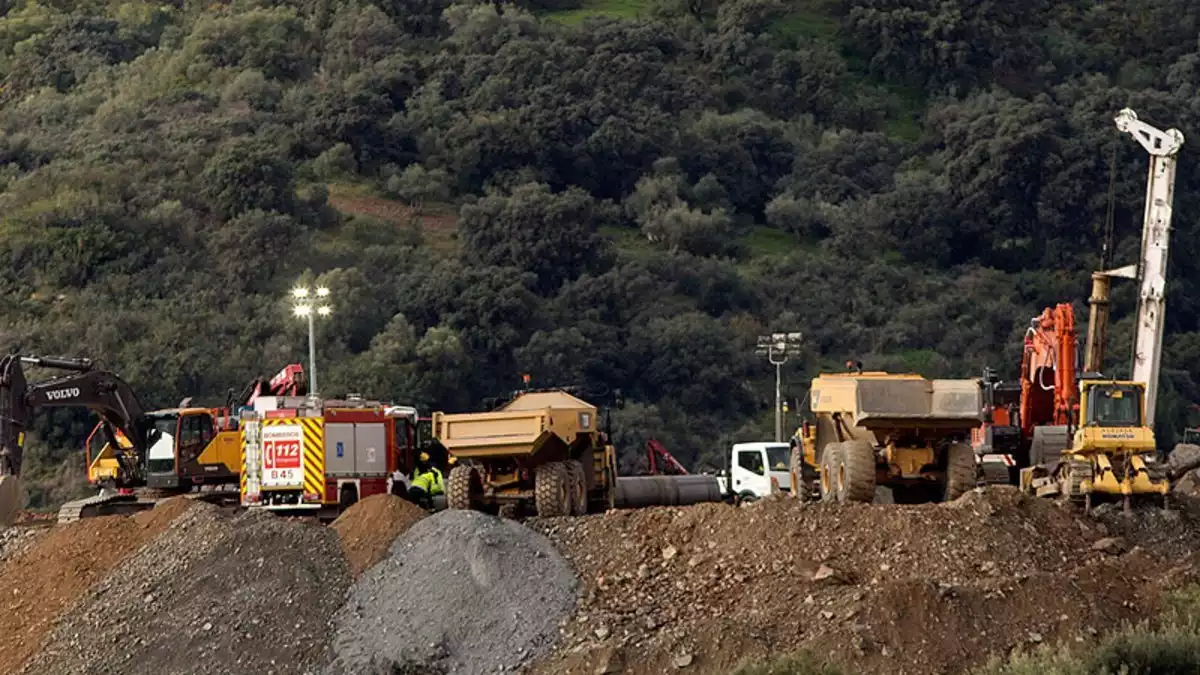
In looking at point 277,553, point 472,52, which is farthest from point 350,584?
point 472,52

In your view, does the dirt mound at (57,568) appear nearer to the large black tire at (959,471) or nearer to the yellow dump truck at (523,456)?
the yellow dump truck at (523,456)

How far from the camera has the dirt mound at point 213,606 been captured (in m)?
27.1

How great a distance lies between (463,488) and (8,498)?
335 inches

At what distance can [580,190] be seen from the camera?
93812 millimetres

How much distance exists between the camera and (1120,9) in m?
126

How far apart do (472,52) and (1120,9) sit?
121ft

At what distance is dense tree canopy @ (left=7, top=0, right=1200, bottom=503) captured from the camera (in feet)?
257

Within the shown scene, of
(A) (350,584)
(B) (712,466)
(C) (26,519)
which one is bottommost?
(B) (712,466)

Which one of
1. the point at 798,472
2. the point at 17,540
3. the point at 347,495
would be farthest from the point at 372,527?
the point at 798,472

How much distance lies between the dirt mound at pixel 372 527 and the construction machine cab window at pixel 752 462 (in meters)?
15.0

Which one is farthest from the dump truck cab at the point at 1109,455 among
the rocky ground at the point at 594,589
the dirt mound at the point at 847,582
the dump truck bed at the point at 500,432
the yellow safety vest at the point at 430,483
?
the yellow safety vest at the point at 430,483

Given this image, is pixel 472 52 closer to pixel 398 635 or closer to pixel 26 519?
pixel 26 519

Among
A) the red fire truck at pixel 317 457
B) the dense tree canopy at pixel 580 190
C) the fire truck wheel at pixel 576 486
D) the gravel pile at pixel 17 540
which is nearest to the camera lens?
the gravel pile at pixel 17 540

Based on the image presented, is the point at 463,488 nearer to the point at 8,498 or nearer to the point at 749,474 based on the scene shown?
the point at 8,498
